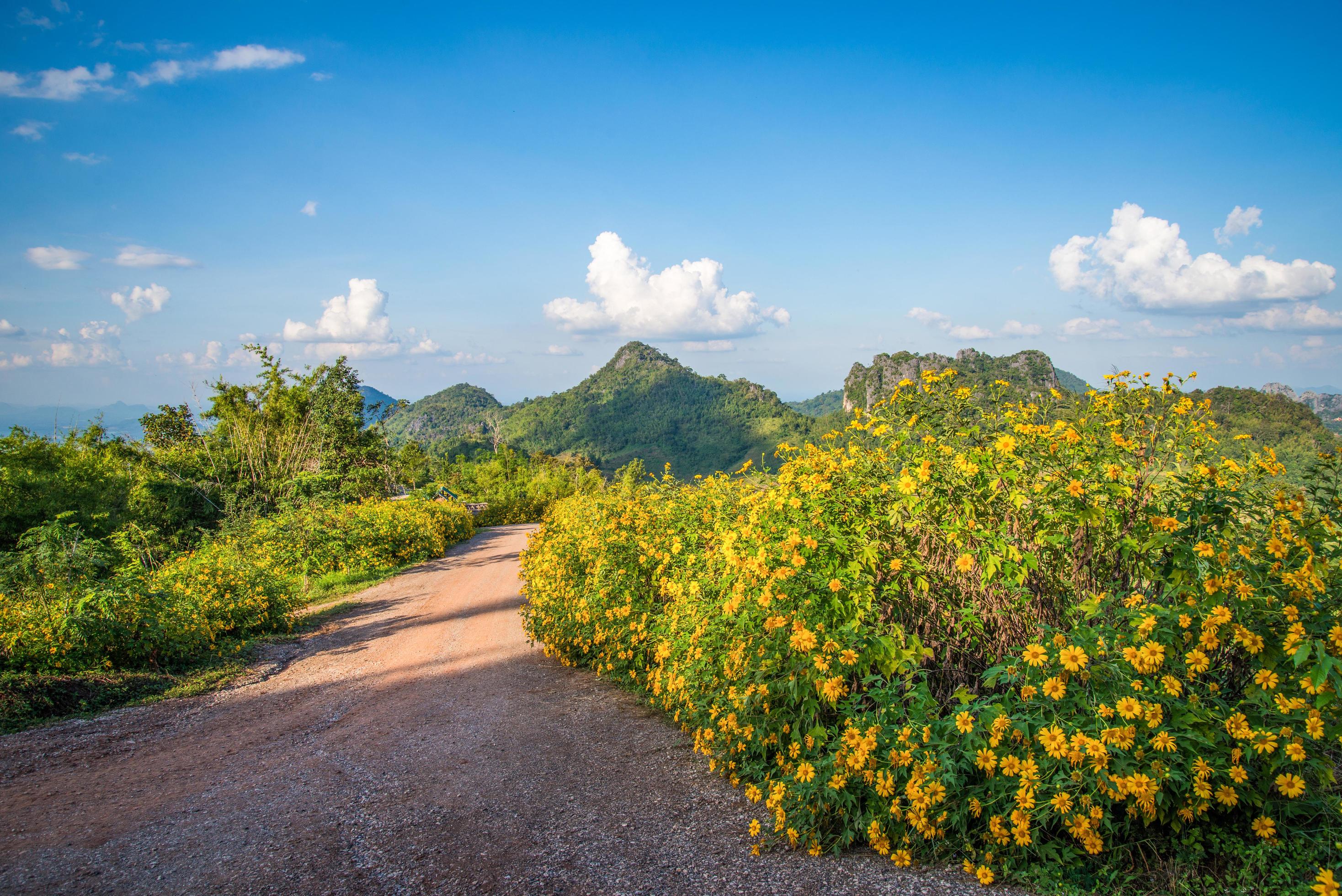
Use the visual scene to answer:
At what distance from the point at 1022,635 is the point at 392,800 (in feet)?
11.8

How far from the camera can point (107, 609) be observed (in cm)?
642

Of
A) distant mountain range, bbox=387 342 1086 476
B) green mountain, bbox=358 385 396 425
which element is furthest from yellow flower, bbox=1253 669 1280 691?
distant mountain range, bbox=387 342 1086 476

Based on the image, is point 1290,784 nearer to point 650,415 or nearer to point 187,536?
point 187,536

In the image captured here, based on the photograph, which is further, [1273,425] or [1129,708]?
[1273,425]

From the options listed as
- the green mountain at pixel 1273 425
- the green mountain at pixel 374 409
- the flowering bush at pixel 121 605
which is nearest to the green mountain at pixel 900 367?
the green mountain at pixel 1273 425

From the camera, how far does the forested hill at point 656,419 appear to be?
72.1m

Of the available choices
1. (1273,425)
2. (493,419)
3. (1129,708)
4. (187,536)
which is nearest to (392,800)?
(1129,708)

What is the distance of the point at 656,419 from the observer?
84812mm

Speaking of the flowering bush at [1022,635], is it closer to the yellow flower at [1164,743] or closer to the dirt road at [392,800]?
the yellow flower at [1164,743]

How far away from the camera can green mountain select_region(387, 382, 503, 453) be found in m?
102

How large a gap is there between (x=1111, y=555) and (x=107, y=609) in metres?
8.25

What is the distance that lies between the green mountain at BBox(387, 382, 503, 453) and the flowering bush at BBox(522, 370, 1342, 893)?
9533cm

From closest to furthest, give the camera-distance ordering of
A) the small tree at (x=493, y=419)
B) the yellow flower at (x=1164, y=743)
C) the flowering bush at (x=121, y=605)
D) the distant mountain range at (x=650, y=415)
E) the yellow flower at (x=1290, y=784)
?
the yellow flower at (x=1290, y=784)
the yellow flower at (x=1164, y=743)
the flowering bush at (x=121, y=605)
the distant mountain range at (x=650, y=415)
the small tree at (x=493, y=419)

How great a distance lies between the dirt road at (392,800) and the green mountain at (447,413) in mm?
92265
